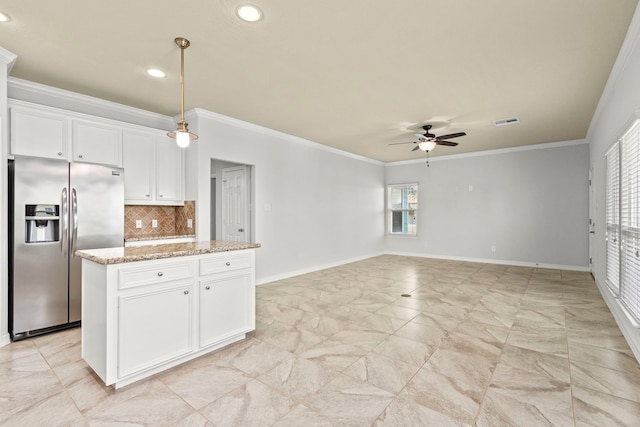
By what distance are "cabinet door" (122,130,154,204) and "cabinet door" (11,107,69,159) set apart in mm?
628

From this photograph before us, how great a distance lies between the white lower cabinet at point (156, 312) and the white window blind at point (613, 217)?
3964 mm

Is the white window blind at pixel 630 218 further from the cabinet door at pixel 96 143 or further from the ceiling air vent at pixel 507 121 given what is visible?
the cabinet door at pixel 96 143

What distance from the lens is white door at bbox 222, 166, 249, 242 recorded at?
5395 millimetres

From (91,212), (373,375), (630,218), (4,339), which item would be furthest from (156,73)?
(630,218)

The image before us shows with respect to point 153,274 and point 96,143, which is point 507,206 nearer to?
point 153,274

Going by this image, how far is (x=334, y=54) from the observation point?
294 cm

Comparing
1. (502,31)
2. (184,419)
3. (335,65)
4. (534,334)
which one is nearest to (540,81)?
(502,31)

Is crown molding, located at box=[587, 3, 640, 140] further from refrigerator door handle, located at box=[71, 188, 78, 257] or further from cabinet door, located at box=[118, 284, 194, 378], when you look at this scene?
refrigerator door handle, located at box=[71, 188, 78, 257]

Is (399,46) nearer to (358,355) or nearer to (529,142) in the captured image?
(358,355)

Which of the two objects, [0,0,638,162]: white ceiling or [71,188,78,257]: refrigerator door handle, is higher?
[0,0,638,162]: white ceiling

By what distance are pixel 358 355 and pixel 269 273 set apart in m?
3.04

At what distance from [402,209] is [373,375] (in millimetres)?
6902

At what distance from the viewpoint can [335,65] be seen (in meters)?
3.16

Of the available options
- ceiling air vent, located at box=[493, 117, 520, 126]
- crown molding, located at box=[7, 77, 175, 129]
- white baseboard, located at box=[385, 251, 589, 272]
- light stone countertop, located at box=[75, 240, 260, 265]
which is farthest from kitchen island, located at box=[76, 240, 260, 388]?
white baseboard, located at box=[385, 251, 589, 272]
